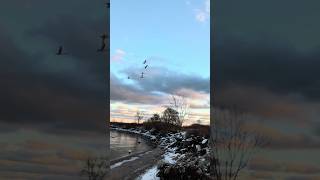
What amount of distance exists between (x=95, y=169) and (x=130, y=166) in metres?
3.59

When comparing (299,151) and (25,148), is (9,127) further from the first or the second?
(299,151)

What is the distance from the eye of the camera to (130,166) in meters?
10.7

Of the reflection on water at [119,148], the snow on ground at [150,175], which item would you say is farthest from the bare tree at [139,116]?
the snow on ground at [150,175]

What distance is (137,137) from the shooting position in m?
19.4

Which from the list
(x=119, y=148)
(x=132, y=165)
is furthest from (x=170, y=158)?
(x=119, y=148)

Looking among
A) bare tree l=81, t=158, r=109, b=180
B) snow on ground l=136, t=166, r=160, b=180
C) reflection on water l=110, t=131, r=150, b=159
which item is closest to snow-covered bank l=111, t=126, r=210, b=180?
snow on ground l=136, t=166, r=160, b=180

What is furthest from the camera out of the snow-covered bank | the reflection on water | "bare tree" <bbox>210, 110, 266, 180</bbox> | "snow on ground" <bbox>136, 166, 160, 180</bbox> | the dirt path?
the reflection on water

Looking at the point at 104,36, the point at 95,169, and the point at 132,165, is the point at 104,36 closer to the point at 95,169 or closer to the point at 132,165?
the point at 95,169

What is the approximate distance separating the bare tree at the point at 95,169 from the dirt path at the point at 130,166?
21cm

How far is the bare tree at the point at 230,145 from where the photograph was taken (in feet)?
22.7

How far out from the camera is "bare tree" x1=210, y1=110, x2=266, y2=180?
Answer: 22.7 feet

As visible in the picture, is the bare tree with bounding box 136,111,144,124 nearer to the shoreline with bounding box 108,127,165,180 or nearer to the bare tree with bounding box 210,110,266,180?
the shoreline with bounding box 108,127,165,180

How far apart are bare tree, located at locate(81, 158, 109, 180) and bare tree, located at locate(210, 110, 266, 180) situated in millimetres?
1435

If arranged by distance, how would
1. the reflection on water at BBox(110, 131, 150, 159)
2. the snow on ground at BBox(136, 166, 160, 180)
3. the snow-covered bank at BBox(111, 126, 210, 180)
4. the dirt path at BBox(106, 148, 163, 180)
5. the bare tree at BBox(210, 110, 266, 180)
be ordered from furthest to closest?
the reflection on water at BBox(110, 131, 150, 159) < the dirt path at BBox(106, 148, 163, 180) < the snow on ground at BBox(136, 166, 160, 180) < the snow-covered bank at BBox(111, 126, 210, 180) < the bare tree at BBox(210, 110, 266, 180)
